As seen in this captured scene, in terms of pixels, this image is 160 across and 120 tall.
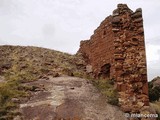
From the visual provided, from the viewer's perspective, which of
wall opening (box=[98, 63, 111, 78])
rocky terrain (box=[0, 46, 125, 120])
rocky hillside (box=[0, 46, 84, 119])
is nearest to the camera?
rocky terrain (box=[0, 46, 125, 120])

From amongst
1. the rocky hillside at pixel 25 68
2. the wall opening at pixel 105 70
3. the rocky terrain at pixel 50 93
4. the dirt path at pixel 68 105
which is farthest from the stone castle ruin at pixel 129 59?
the rocky hillside at pixel 25 68

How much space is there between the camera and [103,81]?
37.9ft

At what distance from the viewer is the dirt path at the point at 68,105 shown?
8461mm

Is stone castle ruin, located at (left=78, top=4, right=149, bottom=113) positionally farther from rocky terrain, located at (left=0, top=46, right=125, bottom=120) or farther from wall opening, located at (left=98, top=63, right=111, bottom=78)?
wall opening, located at (left=98, top=63, right=111, bottom=78)

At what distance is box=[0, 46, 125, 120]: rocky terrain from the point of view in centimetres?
859

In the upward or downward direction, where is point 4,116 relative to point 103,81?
downward

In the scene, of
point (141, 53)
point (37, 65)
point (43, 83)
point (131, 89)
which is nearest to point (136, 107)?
point (131, 89)

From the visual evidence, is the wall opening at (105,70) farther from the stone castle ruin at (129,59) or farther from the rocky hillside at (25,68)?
the stone castle ruin at (129,59)

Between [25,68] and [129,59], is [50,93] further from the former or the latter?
[25,68]

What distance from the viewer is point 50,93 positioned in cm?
985

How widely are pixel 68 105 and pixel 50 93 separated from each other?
1088mm

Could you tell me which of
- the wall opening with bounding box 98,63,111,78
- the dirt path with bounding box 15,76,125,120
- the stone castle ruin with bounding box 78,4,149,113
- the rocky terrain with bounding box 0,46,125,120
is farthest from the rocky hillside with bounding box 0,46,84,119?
the stone castle ruin with bounding box 78,4,149,113

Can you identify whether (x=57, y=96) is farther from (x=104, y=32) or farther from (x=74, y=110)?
(x=104, y=32)

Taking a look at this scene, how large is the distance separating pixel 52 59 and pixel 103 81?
4295mm
